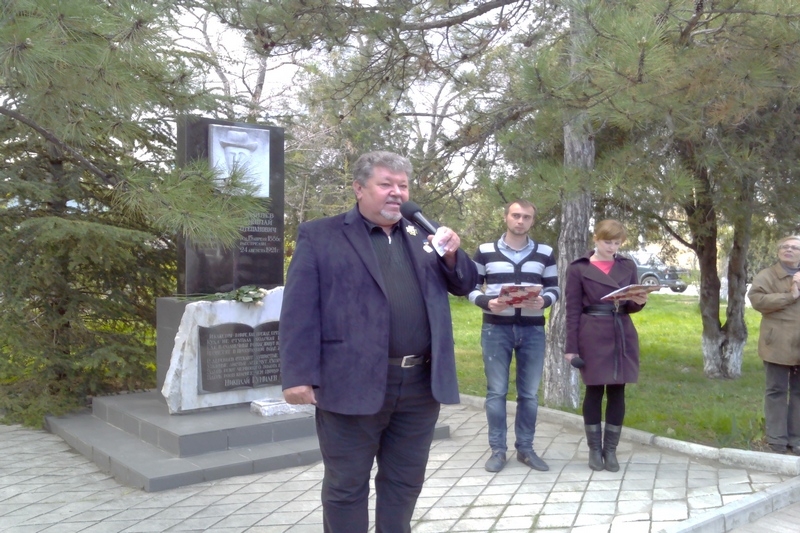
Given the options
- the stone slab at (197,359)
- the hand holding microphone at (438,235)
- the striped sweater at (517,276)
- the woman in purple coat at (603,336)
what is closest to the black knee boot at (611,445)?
the woman in purple coat at (603,336)

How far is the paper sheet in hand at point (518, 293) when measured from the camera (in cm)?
437

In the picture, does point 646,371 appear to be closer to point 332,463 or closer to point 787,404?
point 787,404

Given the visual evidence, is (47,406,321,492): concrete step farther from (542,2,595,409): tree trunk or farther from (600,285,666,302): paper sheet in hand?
(542,2,595,409): tree trunk

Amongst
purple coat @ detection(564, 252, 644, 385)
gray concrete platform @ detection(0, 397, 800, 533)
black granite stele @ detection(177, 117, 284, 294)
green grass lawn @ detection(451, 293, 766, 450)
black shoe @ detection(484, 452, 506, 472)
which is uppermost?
black granite stele @ detection(177, 117, 284, 294)

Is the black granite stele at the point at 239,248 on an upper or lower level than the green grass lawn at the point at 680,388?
upper

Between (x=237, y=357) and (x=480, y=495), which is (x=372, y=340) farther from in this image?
(x=237, y=357)

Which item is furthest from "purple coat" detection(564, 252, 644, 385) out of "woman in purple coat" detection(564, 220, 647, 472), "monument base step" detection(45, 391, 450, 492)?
"monument base step" detection(45, 391, 450, 492)

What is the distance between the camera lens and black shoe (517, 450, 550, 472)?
16.5ft

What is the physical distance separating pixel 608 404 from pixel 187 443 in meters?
3.03

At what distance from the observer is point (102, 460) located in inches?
212

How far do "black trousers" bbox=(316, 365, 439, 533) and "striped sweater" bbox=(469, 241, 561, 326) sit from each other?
6.43ft

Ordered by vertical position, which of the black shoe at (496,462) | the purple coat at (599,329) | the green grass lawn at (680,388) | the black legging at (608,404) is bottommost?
the green grass lawn at (680,388)

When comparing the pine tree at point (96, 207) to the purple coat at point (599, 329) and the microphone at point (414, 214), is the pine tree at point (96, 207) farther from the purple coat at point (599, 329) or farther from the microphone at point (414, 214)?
the purple coat at point (599, 329)

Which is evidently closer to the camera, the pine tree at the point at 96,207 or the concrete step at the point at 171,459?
the pine tree at the point at 96,207
